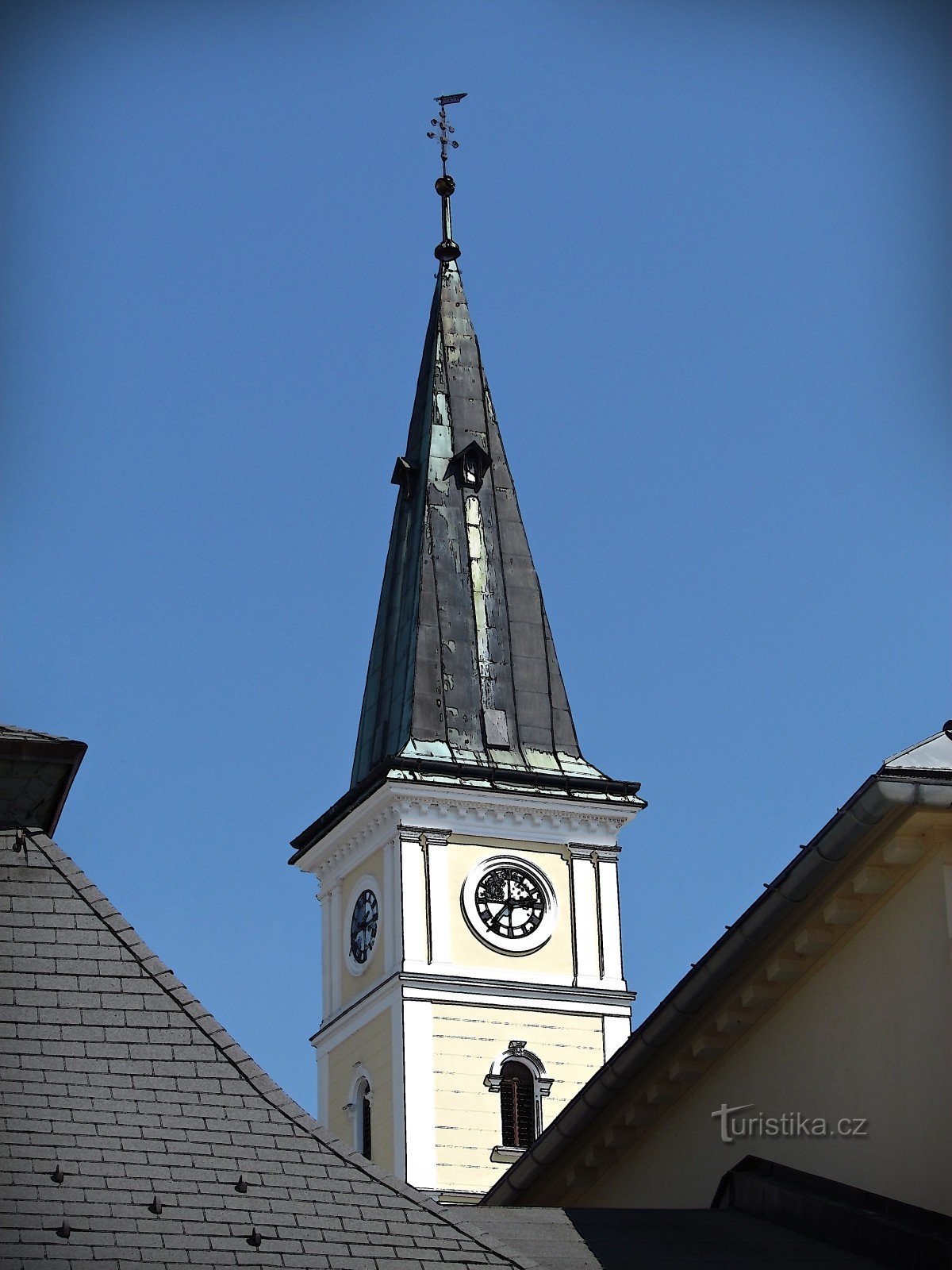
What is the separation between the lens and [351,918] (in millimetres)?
57656

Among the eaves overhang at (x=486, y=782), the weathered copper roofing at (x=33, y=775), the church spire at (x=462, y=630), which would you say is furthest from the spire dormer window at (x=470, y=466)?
the weathered copper roofing at (x=33, y=775)

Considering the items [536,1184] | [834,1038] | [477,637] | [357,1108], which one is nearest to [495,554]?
[477,637]

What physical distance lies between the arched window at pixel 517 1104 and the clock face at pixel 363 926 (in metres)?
4.22

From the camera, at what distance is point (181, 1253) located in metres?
13.3

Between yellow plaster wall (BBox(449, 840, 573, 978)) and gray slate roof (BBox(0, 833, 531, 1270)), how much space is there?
39819mm

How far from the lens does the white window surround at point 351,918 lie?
55.9 metres

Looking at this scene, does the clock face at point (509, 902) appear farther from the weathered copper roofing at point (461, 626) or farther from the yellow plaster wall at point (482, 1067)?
the weathered copper roofing at point (461, 626)

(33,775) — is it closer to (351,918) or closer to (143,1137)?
(143,1137)

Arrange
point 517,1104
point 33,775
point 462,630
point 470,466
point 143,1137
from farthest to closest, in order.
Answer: point 470,466
point 462,630
point 517,1104
point 33,775
point 143,1137

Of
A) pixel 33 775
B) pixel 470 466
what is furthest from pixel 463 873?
pixel 33 775

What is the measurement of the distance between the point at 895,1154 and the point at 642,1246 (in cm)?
172

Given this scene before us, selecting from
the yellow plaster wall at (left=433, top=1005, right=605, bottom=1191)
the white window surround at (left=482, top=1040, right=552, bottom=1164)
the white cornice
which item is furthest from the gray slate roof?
the white cornice

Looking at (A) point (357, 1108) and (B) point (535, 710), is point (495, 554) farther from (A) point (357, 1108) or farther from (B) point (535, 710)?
(A) point (357, 1108)

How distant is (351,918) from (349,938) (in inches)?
17.9
